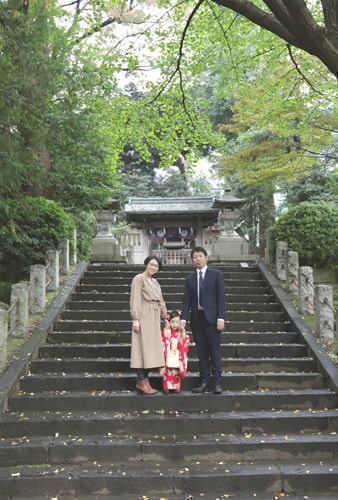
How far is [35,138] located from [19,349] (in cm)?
315

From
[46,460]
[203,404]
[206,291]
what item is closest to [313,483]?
[203,404]

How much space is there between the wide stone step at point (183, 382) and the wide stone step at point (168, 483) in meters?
1.52

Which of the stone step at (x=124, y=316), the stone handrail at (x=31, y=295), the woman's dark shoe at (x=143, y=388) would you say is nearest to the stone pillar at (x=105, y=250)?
the stone handrail at (x=31, y=295)

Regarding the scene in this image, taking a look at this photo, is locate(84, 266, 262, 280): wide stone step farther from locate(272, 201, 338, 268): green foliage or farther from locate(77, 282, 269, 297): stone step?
locate(272, 201, 338, 268): green foliage

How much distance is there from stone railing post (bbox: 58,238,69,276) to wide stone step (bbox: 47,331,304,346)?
2.84 metres

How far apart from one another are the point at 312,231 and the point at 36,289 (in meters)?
6.30

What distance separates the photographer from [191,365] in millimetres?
5723

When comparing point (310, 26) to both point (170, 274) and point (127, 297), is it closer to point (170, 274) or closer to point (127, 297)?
point (127, 297)

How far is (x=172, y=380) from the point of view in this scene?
4930 millimetres

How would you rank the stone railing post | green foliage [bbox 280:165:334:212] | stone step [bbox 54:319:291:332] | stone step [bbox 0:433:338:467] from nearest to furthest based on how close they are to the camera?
stone step [bbox 0:433:338:467] < stone step [bbox 54:319:291:332] < the stone railing post < green foliage [bbox 280:165:334:212]

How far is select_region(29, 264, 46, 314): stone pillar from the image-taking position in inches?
278

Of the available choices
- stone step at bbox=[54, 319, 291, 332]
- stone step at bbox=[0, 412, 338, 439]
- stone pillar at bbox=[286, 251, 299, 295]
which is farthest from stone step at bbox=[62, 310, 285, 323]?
stone step at bbox=[0, 412, 338, 439]

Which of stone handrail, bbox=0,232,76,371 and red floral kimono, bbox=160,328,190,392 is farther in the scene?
stone handrail, bbox=0,232,76,371

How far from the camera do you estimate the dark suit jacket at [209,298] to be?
191 inches
